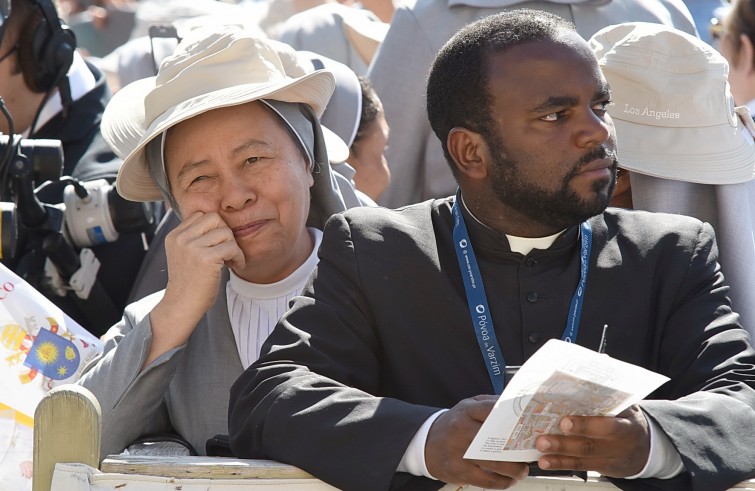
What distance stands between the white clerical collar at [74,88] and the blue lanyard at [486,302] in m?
2.07

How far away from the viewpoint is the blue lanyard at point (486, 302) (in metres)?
2.43

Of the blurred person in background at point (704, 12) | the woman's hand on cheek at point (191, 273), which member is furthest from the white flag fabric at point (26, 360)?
the blurred person in background at point (704, 12)

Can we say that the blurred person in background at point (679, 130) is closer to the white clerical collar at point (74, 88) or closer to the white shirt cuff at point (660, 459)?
the white shirt cuff at point (660, 459)

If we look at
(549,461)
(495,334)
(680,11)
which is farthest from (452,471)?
(680,11)

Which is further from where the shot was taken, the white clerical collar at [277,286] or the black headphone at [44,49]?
the black headphone at [44,49]

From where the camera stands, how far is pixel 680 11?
15.4 feet

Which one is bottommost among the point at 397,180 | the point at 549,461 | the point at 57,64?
the point at 397,180

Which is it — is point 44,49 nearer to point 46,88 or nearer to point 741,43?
point 46,88

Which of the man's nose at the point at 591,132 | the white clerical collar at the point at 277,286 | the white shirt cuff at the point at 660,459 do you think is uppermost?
the man's nose at the point at 591,132

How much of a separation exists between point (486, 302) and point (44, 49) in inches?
88.0

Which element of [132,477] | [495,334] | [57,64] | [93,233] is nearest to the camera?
[132,477]

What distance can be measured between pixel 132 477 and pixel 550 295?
947 millimetres

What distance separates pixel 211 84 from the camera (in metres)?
3.16

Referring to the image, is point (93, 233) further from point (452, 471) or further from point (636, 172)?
point (452, 471)
